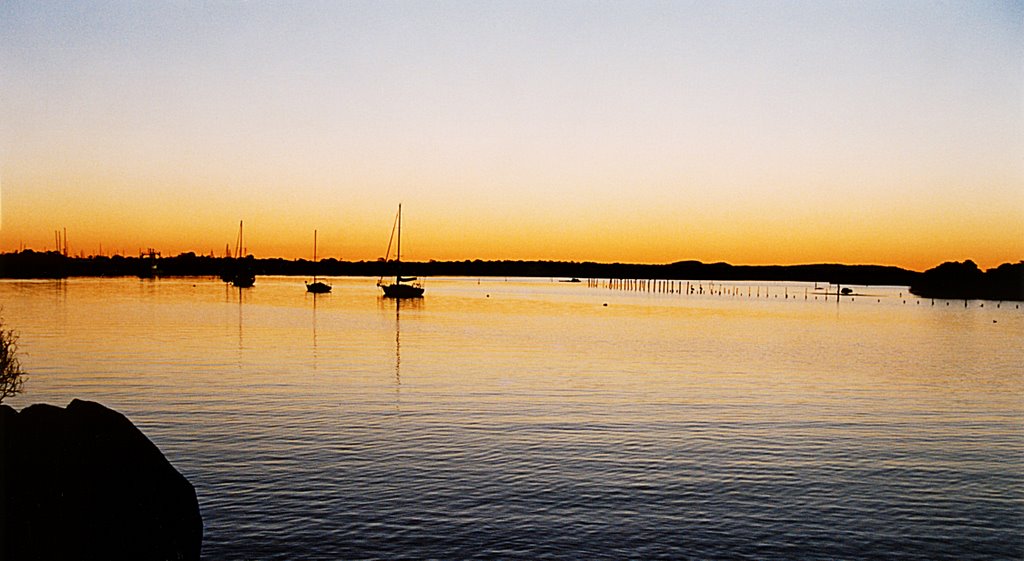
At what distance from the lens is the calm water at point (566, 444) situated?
19672mm

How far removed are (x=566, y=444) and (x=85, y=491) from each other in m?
17.8

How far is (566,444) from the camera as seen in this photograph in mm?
30188

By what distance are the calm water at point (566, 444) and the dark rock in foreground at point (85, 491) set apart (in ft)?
6.97

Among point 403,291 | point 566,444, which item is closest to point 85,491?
point 566,444

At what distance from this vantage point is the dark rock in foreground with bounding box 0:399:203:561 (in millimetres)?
14297

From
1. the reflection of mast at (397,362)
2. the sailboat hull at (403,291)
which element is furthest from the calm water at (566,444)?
the sailboat hull at (403,291)

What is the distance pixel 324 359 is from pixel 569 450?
32389 mm

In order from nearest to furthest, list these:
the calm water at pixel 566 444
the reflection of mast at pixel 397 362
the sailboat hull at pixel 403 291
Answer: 1. the calm water at pixel 566 444
2. the reflection of mast at pixel 397 362
3. the sailboat hull at pixel 403 291

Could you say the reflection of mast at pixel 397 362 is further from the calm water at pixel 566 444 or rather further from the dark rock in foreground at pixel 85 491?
the dark rock in foreground at pixel 85 491

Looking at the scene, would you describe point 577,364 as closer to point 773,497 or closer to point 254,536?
point 773,497

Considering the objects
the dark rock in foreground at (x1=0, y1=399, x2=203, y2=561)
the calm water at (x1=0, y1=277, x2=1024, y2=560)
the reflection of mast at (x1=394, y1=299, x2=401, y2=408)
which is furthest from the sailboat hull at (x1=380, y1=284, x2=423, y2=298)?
the dark rock in foreground at (x1=0, y1=399, x2=203, y2=561)

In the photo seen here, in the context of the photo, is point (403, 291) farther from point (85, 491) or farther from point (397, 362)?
point (85, 491)

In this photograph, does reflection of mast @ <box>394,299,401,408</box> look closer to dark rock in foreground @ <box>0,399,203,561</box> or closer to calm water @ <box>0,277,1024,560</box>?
calm water @ <box>0,277,1024,560</box>

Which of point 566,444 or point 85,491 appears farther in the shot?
point 566,444
